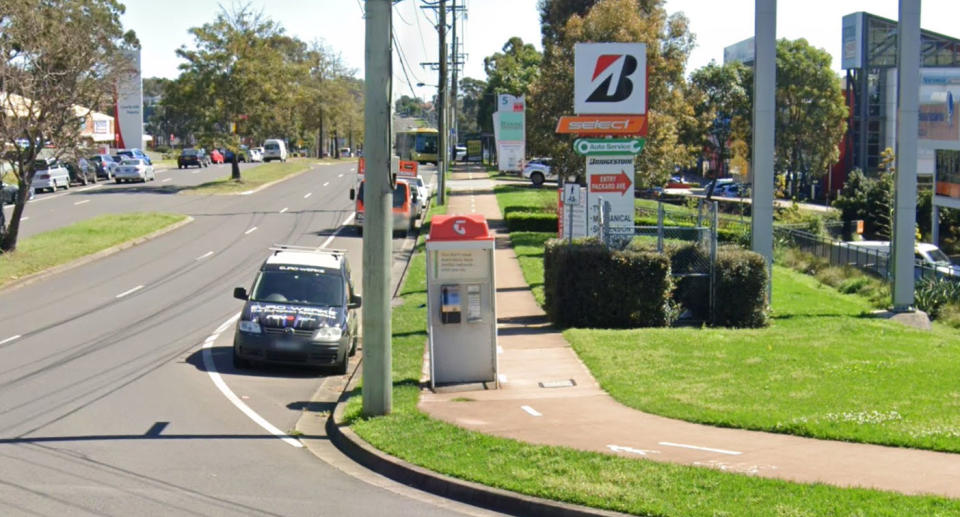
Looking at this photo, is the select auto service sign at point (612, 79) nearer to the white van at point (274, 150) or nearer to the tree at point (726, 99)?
the tree at point (726, 99)

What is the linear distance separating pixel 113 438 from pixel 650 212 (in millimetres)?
33893

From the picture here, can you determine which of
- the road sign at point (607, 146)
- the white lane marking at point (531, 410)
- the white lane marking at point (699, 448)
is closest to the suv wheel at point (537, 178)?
the road sign at point (607, 146)

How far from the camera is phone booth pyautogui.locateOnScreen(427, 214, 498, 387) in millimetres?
13992

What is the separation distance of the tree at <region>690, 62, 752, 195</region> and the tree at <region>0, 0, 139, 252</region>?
1784 inches

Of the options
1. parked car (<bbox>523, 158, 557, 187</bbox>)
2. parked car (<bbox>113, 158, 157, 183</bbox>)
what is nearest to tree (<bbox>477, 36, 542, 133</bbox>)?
parked car (<bbox>523, 158, 557, 187</bbox>)

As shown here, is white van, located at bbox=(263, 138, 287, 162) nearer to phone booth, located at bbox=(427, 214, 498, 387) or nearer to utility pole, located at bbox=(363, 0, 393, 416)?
phone booth, located at bbox=(427, 214, 498, 387)

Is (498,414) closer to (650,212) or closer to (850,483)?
(850,483)

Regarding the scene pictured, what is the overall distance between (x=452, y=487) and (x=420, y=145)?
79267mm

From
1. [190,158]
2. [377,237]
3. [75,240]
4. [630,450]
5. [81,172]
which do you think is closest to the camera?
[630,450]

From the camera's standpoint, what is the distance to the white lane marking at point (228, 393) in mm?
11727

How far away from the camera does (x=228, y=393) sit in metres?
14.1

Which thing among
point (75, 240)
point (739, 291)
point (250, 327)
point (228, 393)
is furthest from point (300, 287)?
point (75, 240)

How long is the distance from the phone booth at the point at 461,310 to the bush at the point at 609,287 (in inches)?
180

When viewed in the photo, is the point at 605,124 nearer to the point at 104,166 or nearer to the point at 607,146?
the point at 607,146
